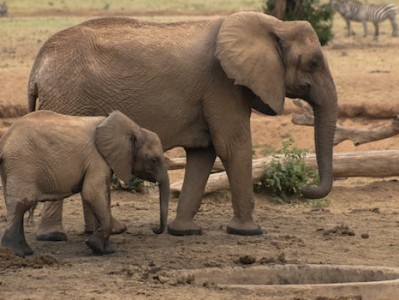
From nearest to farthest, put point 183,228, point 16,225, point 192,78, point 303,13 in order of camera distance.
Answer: point 16,225
point 192,78
point 183,228
point 303,13

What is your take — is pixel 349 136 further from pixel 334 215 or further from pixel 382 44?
pixel 382 44

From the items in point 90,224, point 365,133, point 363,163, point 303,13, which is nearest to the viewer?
point 90,224

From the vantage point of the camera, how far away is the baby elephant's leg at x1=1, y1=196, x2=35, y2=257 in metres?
8.45

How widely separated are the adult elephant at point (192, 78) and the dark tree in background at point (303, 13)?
41.1 feet

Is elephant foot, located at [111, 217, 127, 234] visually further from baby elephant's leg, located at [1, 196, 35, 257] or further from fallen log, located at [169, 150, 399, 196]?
fallen log, located at [169, 150, 399, 196]

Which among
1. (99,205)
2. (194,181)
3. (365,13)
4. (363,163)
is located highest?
(99,205)

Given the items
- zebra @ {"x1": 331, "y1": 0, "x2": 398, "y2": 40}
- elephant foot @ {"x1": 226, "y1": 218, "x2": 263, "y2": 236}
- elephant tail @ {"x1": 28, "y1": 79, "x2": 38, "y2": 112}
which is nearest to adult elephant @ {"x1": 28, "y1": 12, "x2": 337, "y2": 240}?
elephant tail @ {"x1": 28, "y1": 79, "x2": 38, "y2": 112}

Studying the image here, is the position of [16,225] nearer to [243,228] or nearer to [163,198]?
[163,198]

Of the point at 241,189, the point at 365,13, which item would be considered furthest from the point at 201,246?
the point at 365,13

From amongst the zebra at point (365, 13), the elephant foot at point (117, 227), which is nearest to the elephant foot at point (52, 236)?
the elephant foot at point (117, 227)

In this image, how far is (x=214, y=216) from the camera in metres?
11.0

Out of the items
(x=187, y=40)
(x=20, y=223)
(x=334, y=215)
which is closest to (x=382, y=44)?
(x=334, y=215)

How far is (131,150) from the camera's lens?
8922mm

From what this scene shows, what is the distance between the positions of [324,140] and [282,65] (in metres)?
0.66
